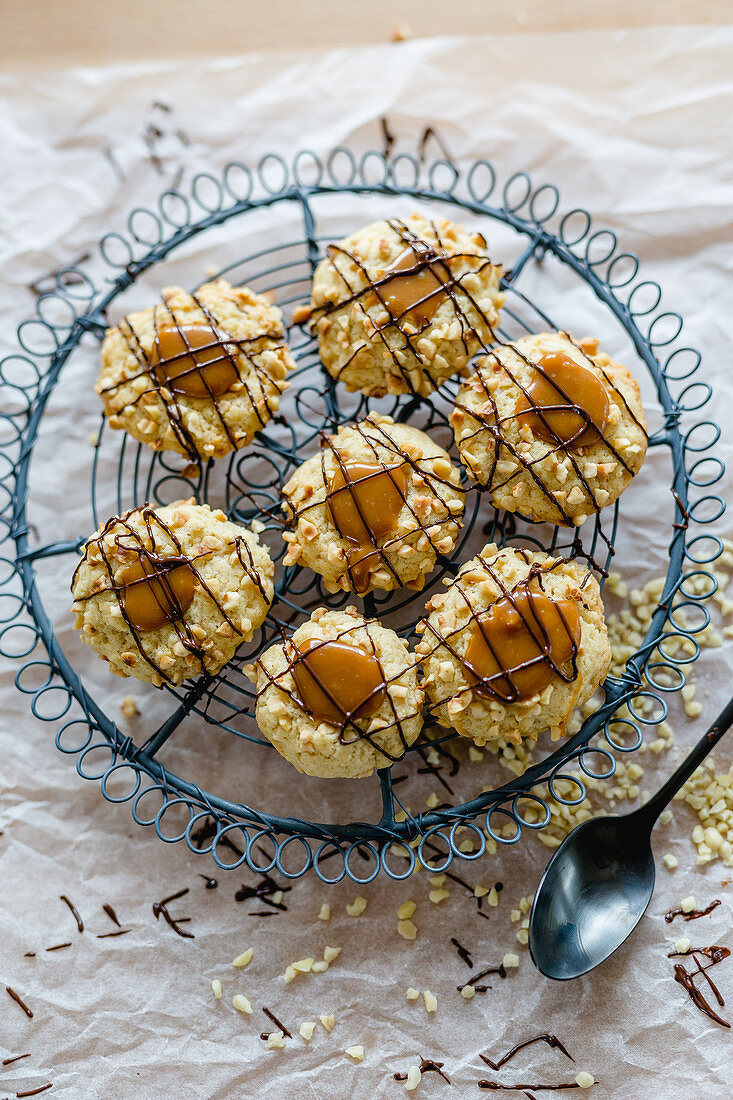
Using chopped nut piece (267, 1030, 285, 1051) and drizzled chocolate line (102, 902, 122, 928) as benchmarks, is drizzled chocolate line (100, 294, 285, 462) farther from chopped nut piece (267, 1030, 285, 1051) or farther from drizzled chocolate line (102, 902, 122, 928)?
chopped nut piece (267, 1030, 285, 1051)

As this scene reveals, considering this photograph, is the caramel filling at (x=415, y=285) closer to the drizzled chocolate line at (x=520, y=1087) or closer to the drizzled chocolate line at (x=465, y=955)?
the drizzled chocolate line at (x=465, y=955)

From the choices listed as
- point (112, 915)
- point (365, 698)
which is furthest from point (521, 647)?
point (112, 915)

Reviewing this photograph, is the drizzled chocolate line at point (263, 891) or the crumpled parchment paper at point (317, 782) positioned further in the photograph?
the drizzled chocolate line at point (263, 891)

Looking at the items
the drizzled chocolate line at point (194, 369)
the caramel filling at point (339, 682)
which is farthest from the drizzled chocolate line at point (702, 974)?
the drizzled chocolate line at point (194, 369)

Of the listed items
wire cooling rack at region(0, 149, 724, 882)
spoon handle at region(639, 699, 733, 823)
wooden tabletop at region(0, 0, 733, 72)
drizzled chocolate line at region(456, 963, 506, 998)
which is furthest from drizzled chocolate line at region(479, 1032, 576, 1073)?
wooden tabletop at region(0, 0, 733, 72)

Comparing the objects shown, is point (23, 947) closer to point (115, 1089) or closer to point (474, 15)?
point (115, 1089)
